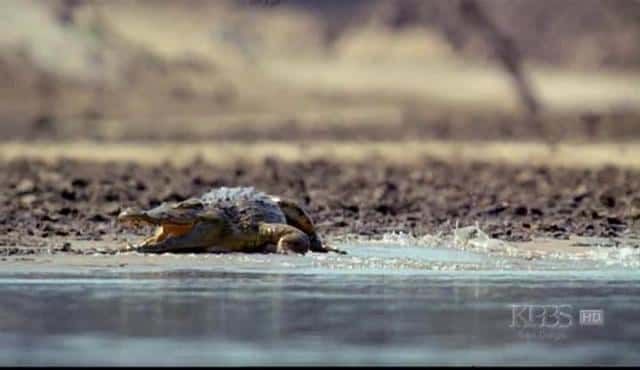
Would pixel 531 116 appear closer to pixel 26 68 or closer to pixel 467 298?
pixel 26 68

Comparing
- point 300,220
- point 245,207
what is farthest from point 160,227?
point 300,220

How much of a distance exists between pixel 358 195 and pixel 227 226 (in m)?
6.73

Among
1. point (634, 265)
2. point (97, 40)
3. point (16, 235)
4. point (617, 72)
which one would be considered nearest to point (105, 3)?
point (97, 40)

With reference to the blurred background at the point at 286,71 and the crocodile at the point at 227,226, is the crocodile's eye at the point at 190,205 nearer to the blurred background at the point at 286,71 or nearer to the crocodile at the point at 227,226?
the crocodile at the point at 227,226

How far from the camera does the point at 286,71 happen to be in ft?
119

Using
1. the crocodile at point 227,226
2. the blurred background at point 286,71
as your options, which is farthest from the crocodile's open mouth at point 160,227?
the blurred background at point 286,71

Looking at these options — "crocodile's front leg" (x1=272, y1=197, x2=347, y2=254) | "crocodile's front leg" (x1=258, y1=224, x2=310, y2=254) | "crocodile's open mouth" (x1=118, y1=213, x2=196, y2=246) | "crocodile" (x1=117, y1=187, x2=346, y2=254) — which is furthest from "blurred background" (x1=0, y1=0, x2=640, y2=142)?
"crocodile's open mouth" (x1=118, y1=213, x2=196, y2=246)

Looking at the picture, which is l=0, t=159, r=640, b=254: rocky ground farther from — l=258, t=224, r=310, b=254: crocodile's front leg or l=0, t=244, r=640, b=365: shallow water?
l=0, t=244, r=640, b=365: shallow water

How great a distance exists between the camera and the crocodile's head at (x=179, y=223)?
615 inches

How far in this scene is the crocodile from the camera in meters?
15.7

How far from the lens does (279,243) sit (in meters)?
15.8

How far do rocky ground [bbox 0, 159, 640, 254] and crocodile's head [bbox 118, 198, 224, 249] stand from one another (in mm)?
791

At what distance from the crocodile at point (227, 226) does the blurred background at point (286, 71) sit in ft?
56.6

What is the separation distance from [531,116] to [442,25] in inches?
169
